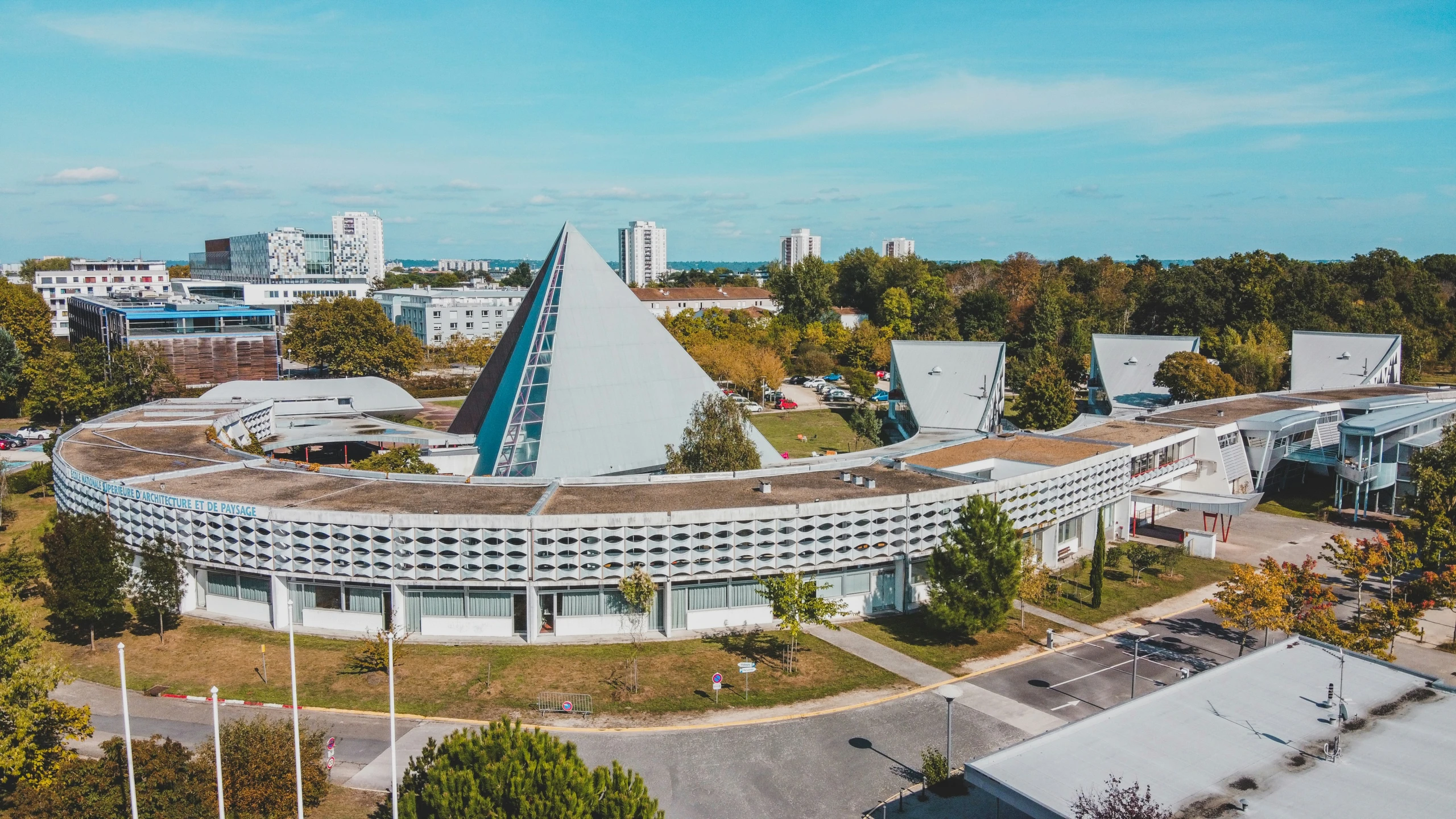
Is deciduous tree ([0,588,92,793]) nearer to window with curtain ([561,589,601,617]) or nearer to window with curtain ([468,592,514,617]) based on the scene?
window with curtain ([468,592,514,617])

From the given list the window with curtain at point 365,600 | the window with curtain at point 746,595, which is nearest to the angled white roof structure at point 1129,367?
the window with curtain at point 746,595

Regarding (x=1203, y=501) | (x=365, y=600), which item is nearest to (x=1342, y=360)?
(x=1203, y=501)

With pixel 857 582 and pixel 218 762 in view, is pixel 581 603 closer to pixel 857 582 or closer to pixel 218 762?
pixel 857 582

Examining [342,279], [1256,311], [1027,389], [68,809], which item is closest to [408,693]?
[68,809]

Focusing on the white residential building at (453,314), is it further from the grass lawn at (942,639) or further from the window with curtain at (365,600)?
the grass lawn at (942,639)

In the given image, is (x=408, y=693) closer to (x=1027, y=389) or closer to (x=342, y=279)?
(x=1027, y=389)

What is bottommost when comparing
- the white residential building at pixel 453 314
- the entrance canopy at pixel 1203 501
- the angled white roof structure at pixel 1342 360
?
the entrance canopy at pixel 1203 501

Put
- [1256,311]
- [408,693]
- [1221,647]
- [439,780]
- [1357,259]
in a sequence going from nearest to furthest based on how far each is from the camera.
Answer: [439,780], [408,693], [1221,647], [1256,311], [1357,259]
